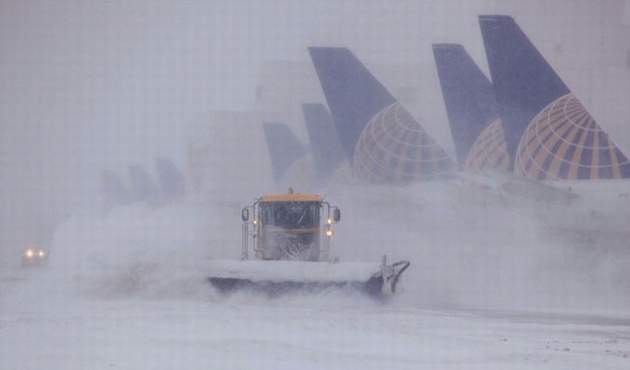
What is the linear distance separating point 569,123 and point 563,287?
6.88 metres

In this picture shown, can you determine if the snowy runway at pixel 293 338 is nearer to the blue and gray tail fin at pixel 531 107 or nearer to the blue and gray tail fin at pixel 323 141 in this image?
the blue and gray tail fin at pixel 531 107

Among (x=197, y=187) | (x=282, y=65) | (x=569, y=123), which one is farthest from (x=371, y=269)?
(x=197, y=187)

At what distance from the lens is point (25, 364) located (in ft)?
32.4

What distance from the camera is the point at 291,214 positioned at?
2173 centimetres

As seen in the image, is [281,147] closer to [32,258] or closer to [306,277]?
[32,258]

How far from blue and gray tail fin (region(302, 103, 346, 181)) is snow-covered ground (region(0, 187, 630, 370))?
6.96 meters

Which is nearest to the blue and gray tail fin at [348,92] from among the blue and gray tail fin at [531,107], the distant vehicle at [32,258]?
the blue and gray tail fin at [531,107]

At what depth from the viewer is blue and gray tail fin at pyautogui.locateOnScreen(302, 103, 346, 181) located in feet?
148

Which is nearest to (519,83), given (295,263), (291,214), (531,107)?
(531,107)

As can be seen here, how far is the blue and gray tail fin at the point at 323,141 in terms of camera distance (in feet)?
148

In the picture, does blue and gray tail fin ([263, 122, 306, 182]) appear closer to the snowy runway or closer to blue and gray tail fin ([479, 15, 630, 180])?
blue and gray tail fin ([479, 15, 630, 180])

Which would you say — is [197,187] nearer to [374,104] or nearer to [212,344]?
[374,104]

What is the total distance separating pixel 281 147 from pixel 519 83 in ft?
86.2

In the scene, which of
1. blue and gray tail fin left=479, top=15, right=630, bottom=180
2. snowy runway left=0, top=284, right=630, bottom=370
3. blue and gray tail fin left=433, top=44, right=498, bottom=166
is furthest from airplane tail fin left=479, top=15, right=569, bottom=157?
snowy runway left=0, top=284, right=630, bottom=370
